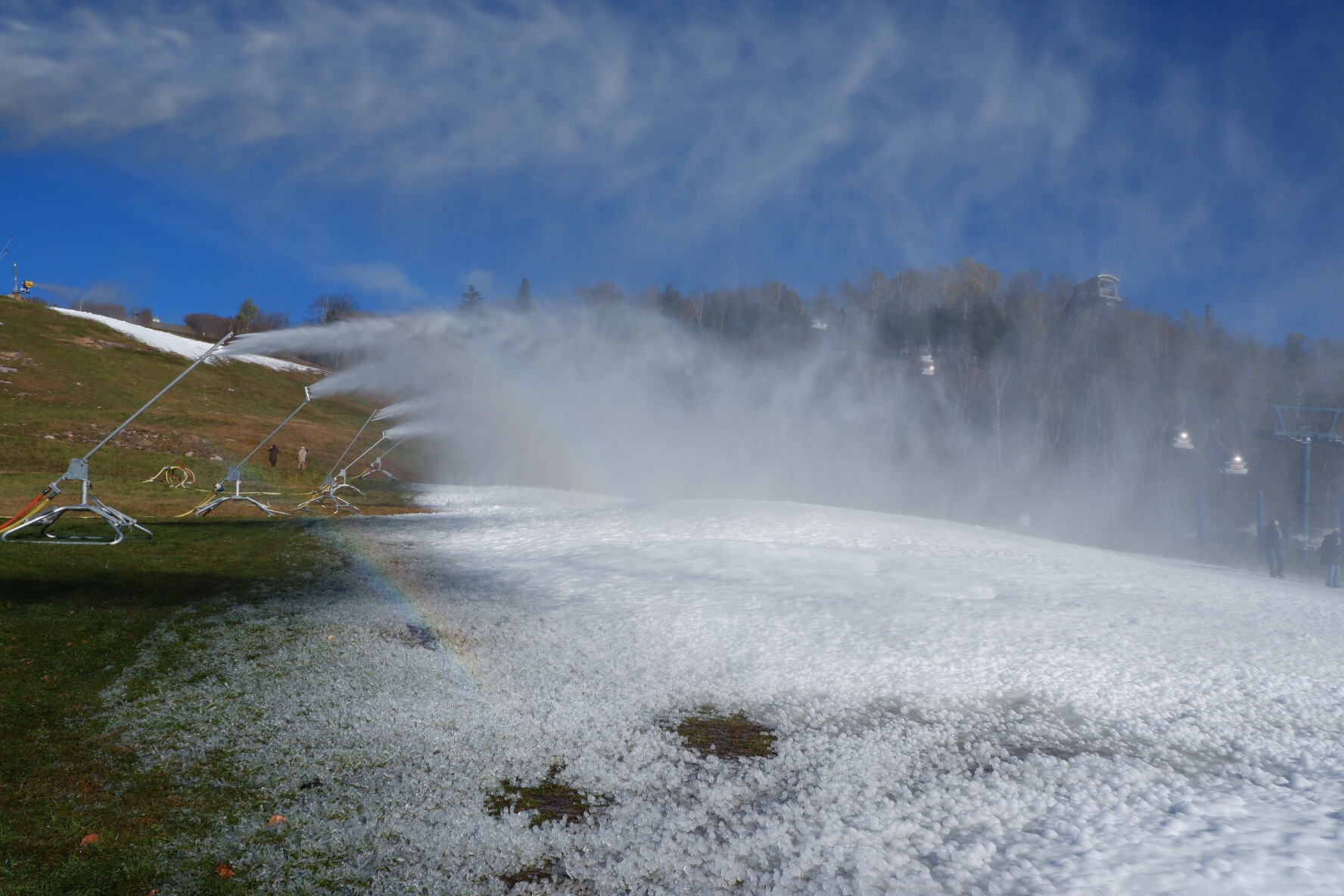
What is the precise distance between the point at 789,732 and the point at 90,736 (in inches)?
169

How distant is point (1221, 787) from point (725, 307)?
49855 millimetres

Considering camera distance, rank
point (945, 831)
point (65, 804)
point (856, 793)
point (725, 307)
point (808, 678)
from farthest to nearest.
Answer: point (725, 307) < point (808, 678) < point (856, 793) < point (945, 831) < point (65, 804)

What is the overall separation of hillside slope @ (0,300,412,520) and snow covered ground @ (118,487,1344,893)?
567 inches

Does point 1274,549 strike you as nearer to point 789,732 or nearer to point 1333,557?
point 1333,557

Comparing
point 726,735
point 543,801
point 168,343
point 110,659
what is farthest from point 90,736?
point 168,343

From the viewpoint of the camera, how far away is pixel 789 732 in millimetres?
5133

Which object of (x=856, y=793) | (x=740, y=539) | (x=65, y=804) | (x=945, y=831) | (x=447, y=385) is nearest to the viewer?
(x=65, y=804)

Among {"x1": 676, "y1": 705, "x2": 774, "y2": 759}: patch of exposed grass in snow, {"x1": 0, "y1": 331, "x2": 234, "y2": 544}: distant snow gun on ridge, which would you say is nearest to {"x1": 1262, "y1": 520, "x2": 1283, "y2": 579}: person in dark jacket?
{"x1": 676, "y1": 705, "x2": 774, "y2": 759}: patch of exposed grass in snow

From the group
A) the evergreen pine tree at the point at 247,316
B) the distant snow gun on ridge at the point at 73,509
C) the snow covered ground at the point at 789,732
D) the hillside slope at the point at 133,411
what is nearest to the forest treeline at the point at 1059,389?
the hillside slope at the point at 133,411

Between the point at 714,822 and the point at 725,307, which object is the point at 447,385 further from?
the point at 714,822

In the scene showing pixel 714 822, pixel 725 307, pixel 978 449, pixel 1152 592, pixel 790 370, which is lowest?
pixel 714 822

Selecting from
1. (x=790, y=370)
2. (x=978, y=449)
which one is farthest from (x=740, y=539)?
(x=978, y=449)

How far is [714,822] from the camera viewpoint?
376 centimetres

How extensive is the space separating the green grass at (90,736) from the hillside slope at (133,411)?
10110 mm
